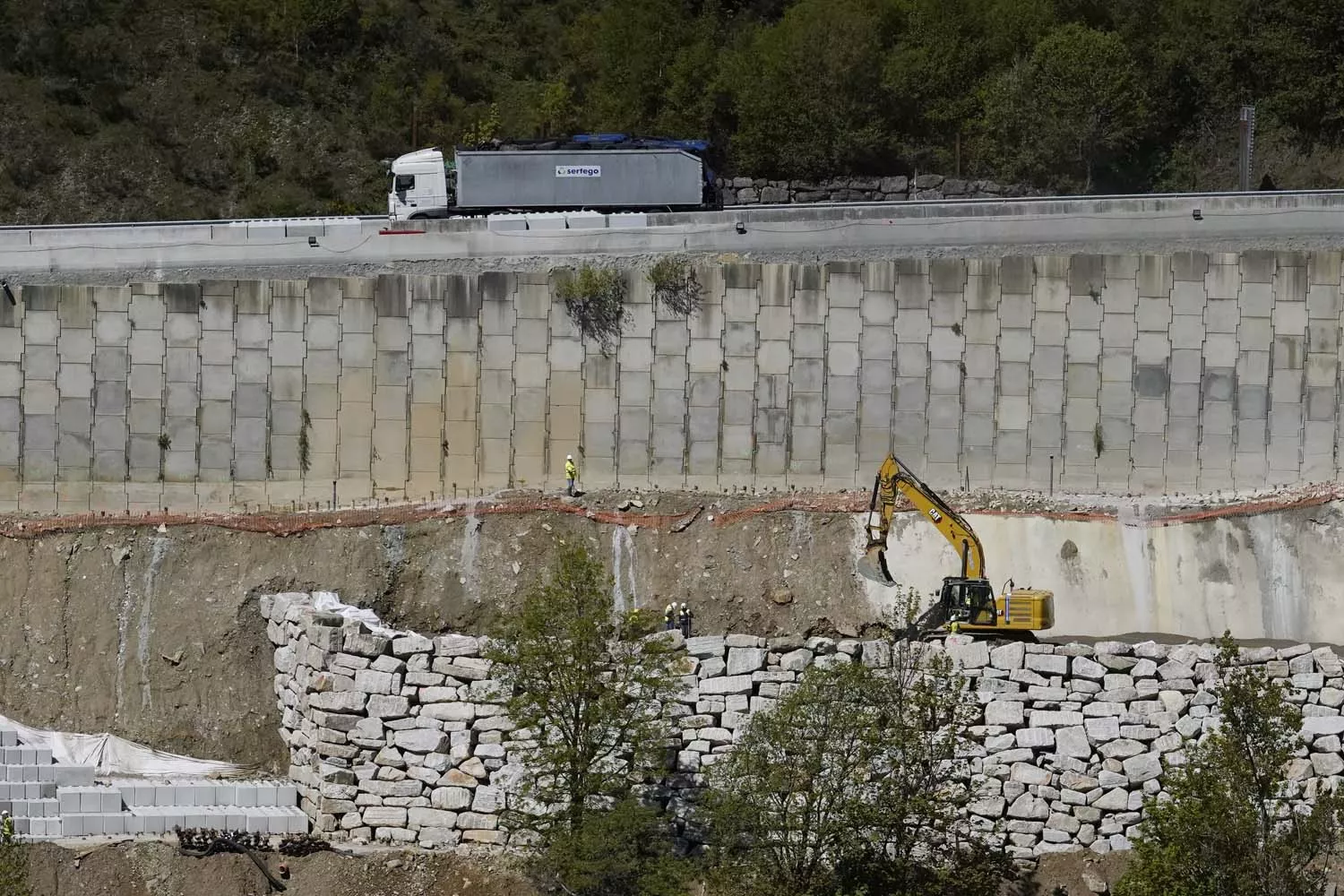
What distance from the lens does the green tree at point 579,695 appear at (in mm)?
34406

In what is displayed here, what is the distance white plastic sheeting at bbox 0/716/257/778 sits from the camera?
128 ft

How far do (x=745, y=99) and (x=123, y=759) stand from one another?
2268 centimetres

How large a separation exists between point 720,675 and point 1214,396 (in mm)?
13554

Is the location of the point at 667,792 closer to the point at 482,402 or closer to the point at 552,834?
the point at 552,834

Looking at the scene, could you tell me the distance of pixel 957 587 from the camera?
3825 cm

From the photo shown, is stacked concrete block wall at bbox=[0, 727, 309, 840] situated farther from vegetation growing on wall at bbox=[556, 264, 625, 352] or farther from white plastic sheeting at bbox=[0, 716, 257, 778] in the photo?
vegetation growing on wall at bbox=[556, 264, 625, 352]

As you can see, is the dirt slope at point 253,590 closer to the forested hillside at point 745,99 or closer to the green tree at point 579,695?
the green tree at point 579,695

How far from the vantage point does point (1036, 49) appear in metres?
51.3

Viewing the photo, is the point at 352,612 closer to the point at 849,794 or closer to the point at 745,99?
the point at 849,794

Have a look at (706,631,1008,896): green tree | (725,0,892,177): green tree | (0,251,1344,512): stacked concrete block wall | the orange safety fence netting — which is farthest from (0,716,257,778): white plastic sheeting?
(725,0,892,177): green tree

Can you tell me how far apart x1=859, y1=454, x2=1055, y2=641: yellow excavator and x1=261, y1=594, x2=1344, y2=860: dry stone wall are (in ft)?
6.63

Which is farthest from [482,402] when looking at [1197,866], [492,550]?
[1197,866]

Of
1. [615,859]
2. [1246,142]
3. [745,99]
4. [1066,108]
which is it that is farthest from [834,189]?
[615,859]

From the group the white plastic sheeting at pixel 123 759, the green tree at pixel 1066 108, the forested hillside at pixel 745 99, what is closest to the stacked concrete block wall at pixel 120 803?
the white plastic sheeting at pixel 123 759
